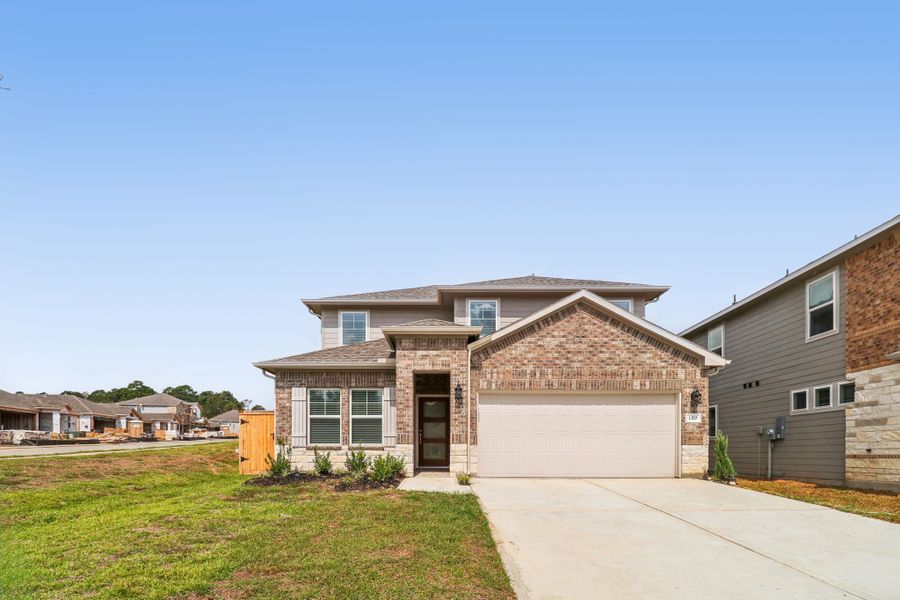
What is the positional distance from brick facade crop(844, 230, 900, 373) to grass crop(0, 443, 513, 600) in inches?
384

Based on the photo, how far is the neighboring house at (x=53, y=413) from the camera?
1986 inches

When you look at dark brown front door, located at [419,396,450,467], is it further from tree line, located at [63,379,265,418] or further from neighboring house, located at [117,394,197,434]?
tree line, located at [63,379,265,418]

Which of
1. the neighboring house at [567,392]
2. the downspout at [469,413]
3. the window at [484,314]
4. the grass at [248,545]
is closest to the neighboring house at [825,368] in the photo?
the neighboring house at [567,392]

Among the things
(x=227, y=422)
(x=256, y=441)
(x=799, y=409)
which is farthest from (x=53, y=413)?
(x=799, y=409)

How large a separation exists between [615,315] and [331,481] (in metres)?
7.98

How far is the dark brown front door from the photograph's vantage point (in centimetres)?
1758

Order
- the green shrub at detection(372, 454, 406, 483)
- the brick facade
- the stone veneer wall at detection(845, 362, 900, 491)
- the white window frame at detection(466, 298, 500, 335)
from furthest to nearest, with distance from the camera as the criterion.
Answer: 1. the white window frame at detection(466, 298, 500, 335)
2. the green shrub at detection(372, 454, 406, 483)
3. the brick facade
4. the stone veneer wall at detection(845, 362, 900, 491)

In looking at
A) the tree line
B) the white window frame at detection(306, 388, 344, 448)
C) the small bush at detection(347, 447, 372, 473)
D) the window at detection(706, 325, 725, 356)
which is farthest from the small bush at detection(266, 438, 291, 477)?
the tree line

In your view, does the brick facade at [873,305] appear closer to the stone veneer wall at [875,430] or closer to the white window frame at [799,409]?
the stone veneer wall at [875,430]

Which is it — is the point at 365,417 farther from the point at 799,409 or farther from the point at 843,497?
the point at 799,409

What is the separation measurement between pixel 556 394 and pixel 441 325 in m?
3.37

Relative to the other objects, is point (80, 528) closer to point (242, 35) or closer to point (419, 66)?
point (242, 35)

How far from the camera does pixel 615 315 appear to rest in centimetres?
1569

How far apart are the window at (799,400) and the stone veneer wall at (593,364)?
3492 millimetres
